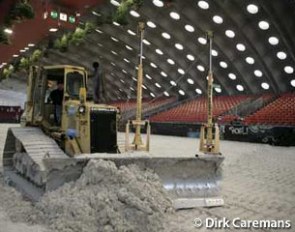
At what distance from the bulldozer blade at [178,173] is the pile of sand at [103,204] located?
165 millimetres

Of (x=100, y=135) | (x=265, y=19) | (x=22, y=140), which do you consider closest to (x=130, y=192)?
(x=100, y=135)

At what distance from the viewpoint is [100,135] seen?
7.59 m

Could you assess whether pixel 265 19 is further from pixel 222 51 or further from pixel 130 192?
pixel 130 192

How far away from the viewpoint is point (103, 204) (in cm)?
529

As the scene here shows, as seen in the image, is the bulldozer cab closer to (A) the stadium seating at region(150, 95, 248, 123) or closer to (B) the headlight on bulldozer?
(B) the headlight on bulldozer

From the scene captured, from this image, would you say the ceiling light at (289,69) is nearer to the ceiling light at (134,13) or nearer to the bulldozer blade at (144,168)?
the ceiling light at (134,13)

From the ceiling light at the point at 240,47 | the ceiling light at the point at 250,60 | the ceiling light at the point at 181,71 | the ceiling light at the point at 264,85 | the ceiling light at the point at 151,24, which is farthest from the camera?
the ceiling light at the point at 181,71

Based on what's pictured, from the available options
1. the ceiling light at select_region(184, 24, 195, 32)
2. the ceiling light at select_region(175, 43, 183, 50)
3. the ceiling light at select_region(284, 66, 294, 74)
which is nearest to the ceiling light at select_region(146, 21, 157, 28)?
the ceiling light at select_region(175, 43, 183, 50)

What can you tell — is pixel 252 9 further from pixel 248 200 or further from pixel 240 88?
pixel 248 200

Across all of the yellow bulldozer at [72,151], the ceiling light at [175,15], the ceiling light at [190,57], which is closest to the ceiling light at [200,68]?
the ceiling light at [190,57]

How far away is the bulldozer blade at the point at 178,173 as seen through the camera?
6043 mm

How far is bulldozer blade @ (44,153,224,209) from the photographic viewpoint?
238 inches

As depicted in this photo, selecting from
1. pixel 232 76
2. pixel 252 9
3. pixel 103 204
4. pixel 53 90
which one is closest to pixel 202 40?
pixel 232 76

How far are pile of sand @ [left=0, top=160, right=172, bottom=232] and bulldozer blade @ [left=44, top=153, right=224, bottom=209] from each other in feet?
0.54
